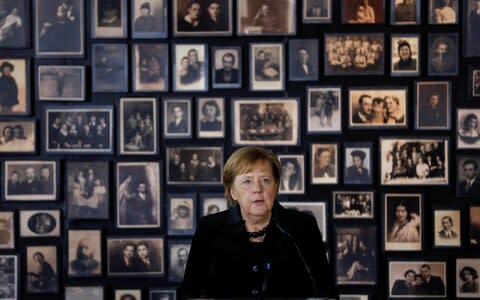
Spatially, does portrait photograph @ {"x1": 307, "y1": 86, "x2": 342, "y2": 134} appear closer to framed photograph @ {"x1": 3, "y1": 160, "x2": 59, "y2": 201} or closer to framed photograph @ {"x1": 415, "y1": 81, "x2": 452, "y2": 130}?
framed photograph @ {"x1": 415, "y1": 81, "x2": 452, "y2": 130}

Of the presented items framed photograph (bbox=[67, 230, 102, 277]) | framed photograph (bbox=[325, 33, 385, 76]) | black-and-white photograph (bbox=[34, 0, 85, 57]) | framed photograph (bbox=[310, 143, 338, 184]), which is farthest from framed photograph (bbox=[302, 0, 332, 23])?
framed photograph (bbox=[67, 230, 102, 277])

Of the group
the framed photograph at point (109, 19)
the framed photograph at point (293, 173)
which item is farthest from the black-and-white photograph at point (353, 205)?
the framed photograph at point (109, 19)

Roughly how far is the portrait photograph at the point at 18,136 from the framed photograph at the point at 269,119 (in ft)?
4.54

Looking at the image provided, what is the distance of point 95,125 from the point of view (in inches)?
174

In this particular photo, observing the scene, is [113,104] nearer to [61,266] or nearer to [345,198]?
[61,266]

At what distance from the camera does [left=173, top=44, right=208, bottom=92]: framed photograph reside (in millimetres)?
4398

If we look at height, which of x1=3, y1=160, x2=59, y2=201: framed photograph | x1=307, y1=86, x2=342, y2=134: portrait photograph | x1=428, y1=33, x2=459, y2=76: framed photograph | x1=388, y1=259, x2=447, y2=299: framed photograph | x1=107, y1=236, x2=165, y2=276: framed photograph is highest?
x1=428, y1=33, x2=459, y2=76: framed photograph

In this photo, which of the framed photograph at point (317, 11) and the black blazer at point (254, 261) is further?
the framed photograph at point (317, 11)

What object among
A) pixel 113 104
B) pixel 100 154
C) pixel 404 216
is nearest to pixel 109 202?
pixel 100 154

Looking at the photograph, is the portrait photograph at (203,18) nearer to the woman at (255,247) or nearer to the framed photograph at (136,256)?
the framed photograph at (136,256)

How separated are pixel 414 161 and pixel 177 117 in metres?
1.63

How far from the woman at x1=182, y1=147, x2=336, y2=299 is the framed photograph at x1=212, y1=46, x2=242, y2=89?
192cm

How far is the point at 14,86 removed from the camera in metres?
4.44

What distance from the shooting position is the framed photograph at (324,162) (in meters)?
4.39
